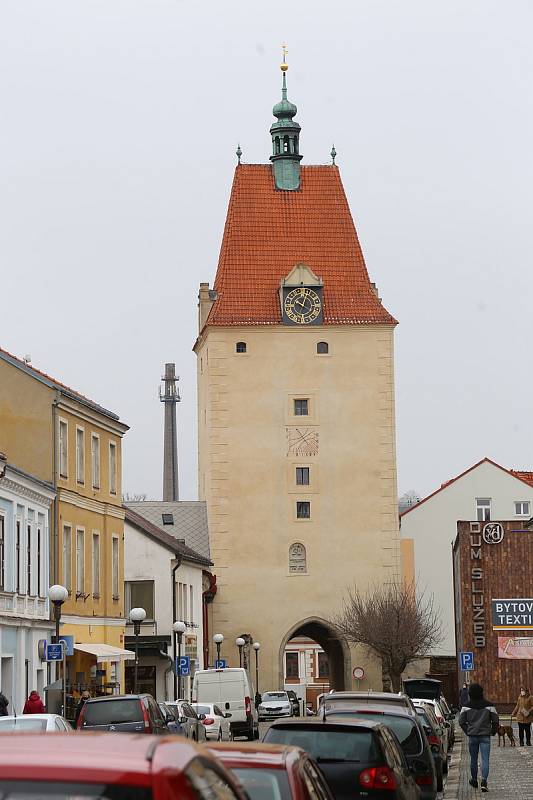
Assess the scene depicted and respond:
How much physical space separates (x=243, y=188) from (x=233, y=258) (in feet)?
13.0

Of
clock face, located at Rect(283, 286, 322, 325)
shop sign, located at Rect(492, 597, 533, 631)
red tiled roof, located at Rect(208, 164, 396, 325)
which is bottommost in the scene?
shop sign, located at Rect(492, 597, 533, 631)

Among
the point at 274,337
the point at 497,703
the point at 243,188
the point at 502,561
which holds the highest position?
the point at 243,188

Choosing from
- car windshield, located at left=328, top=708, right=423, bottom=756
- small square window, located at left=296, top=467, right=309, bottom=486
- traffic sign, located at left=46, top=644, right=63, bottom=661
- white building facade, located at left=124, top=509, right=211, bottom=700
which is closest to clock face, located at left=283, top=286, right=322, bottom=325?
small square window, located at left=296, top=467, right=309, bottom=486

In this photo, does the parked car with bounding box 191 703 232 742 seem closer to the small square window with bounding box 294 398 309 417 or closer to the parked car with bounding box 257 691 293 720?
the parked car with bounding box 257 691 293 720

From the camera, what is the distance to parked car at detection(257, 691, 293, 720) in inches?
2537

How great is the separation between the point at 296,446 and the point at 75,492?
33641mm

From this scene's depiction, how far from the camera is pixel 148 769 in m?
4.65

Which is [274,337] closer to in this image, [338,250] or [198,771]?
[338,250]

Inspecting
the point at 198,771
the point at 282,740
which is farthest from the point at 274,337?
the point at 198,771

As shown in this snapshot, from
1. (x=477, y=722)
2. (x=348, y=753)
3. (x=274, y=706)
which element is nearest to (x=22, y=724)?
(x=348, y=753)

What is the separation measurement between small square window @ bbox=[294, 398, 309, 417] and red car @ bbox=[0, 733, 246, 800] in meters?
72.6

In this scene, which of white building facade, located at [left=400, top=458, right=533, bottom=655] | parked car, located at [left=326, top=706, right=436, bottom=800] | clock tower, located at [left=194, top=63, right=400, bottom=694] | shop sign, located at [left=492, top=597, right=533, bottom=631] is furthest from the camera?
white building facade, located at [left=400, top=458, right=533, bottom=655]

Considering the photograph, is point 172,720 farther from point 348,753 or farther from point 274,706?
point 274,706

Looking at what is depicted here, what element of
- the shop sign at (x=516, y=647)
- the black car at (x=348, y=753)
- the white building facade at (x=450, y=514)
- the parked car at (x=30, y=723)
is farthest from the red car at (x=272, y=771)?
the white building facade at (x=450, y=514)
